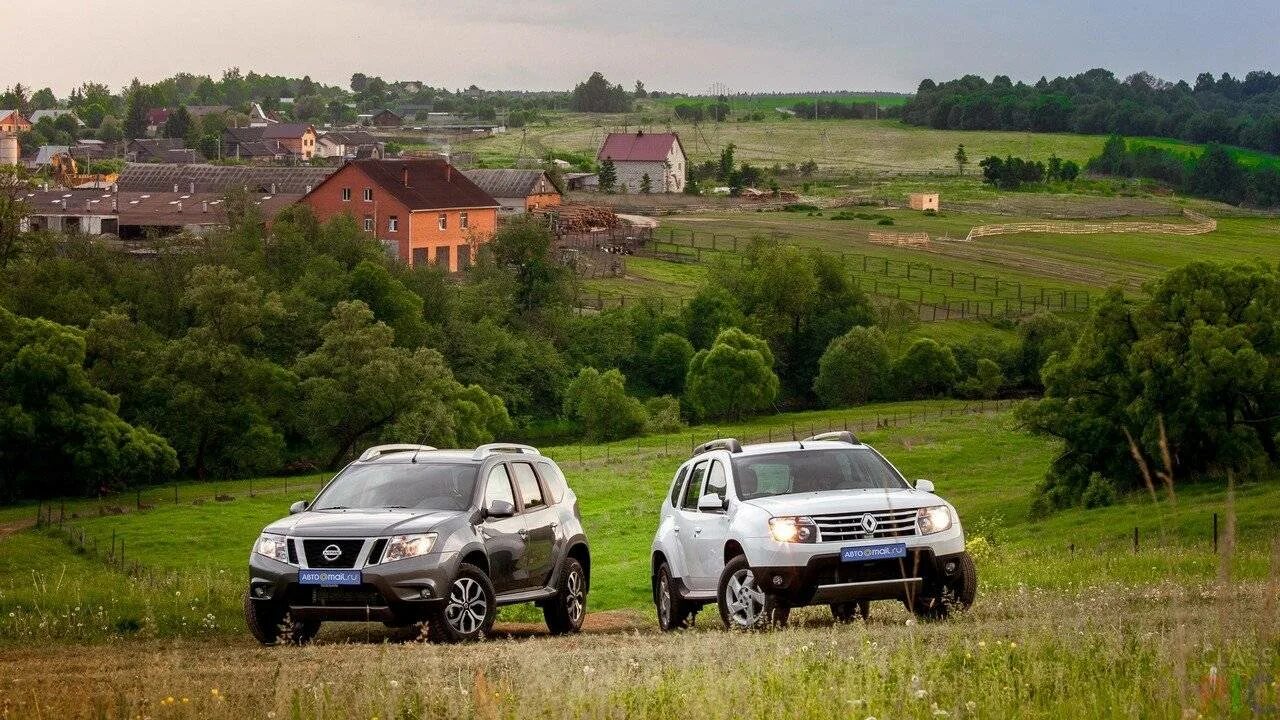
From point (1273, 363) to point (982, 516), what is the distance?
1016cm

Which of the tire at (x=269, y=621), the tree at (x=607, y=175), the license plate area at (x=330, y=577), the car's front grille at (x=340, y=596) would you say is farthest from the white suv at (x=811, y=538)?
the tree at (x=607, y=175)

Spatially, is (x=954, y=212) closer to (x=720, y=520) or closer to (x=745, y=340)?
(x=745, y=340)

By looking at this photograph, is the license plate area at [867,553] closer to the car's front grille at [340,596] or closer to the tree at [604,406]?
the car's front grille at [340,596]

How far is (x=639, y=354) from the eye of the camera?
98.8 metres

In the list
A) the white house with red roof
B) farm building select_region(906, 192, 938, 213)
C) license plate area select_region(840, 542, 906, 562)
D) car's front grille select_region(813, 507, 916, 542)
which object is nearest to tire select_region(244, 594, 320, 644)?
car's front grille select_region(813, 507, 916, 542)

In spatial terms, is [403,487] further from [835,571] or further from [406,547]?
[835,571]

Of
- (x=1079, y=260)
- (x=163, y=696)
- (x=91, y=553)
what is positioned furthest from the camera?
(x=1079, y=260)

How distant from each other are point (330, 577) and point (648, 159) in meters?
164

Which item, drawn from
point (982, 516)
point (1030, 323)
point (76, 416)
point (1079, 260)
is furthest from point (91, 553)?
point (1079, 260)

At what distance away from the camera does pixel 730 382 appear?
9025cm

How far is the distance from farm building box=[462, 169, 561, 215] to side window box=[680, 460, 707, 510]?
117 m

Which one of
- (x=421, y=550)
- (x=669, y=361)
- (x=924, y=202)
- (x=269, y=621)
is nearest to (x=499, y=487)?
(x=421, y=550)

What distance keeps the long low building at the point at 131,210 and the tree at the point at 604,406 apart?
34154 millimetres

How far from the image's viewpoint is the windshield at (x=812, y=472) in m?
17.3
